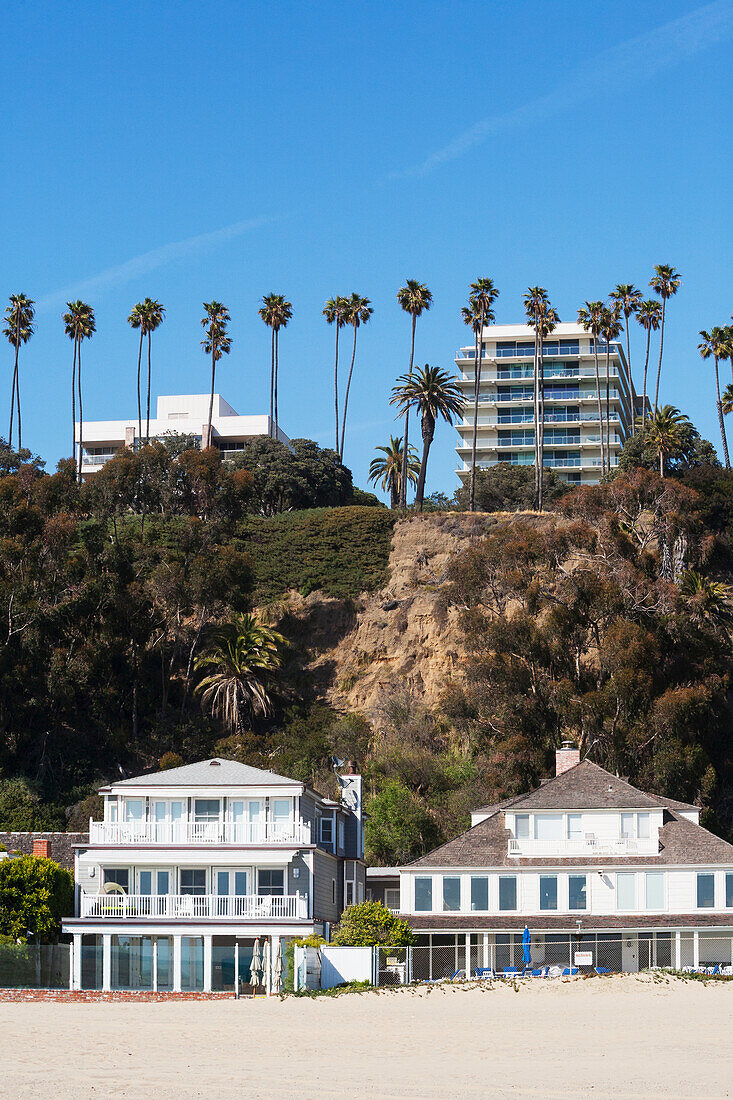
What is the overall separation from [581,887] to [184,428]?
72.4m

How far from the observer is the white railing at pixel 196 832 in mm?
46281

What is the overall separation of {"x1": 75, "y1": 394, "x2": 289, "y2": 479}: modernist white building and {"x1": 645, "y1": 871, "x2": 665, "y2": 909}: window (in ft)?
217

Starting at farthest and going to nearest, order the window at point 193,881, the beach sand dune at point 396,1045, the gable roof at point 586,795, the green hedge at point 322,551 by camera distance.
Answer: the green hedge at point 322,551 → the gable roof at point 586,795 → the window at point 193,881 → the beach sand dune at point 396,1045

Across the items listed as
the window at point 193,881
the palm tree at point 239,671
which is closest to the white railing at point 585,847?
the window at point 193,881

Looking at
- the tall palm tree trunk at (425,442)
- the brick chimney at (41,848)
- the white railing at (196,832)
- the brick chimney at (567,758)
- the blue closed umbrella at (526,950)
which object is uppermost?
the tall palm tree trunk at (425,442)

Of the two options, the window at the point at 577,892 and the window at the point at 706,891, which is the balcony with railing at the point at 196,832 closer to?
the window at the point at 577,892

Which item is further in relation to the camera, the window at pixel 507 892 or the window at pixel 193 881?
the window at pixel 507 892

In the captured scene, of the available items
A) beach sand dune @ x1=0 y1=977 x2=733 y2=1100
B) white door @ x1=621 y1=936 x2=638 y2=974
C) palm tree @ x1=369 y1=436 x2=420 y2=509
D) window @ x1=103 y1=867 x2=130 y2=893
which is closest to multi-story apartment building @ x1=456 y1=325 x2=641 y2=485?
palm tree @ x1=369 y1=436 x2=420 y2=509

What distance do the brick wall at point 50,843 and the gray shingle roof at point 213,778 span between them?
12.8ft

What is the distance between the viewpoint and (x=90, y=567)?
69938 mm

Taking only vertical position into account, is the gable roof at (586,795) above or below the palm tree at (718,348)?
below

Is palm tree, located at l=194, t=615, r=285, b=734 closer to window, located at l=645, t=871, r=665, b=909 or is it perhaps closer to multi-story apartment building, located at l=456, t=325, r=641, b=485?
window, located at l=645, t=871, r=665, b=909

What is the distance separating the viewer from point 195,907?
147 ft

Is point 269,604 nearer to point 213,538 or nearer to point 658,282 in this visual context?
point 213,538
